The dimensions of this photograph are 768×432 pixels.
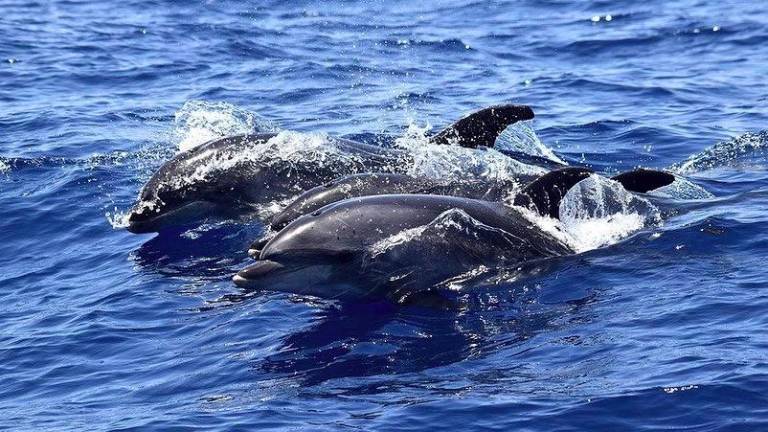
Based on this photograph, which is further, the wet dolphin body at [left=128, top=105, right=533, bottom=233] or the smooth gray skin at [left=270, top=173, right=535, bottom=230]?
the wet dolphin body at [left=128, top=105, right=533, bottom=233]

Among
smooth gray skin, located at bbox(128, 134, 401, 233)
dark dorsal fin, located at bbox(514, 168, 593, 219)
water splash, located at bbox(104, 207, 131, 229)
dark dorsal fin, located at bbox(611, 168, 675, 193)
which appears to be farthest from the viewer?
water splash, located at bbox(104, 207, 131, 229)

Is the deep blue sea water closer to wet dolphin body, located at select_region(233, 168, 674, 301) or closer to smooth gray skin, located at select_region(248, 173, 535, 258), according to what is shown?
wet dolphin body, located at select_region(233, 168, 674, 301)

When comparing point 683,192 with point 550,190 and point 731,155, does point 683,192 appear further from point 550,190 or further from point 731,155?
point 550,190

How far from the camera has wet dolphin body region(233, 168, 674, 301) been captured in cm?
1235

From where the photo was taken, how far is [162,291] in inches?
559

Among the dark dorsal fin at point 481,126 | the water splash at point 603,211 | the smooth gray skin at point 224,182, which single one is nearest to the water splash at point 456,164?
the dark dorsal fin at point 481,126

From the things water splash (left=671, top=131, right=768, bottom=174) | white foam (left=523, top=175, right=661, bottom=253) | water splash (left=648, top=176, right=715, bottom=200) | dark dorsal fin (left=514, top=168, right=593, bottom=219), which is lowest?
water splash (left=671, top=131, right=768, bottom=174)

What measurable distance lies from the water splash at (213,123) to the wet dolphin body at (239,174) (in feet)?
11.2

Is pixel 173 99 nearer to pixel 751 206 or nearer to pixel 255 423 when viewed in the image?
pixel 751 206

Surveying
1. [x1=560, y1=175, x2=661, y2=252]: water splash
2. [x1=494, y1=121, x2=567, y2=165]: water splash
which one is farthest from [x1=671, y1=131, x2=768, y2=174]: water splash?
[x1=560, y1=175, x2=661, y2=252]: water splash

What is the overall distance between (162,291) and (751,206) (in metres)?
6.84

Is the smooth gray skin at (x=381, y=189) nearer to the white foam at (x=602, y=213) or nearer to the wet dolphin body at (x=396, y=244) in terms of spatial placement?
the white foam at (x=602, y=213)

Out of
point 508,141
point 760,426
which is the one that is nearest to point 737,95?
point 508,141

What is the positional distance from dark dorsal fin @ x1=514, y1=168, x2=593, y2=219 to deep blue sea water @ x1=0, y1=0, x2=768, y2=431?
2.01 ft
